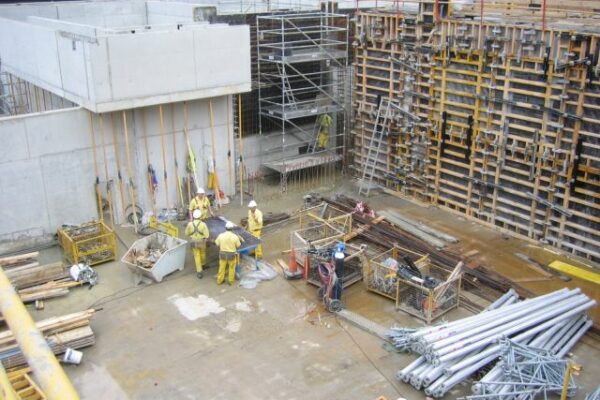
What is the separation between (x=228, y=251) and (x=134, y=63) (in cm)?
594

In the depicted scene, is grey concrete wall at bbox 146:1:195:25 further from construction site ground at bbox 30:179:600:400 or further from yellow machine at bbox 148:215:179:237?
construction site ground at bbox 30:179:600:400

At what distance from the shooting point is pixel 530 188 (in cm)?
1653

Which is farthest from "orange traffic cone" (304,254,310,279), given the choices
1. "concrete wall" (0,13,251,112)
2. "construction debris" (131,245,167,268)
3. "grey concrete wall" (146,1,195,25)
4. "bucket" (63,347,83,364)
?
"grey concrete wall" (146,1,195,25)

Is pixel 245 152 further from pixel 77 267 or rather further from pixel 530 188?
pixel 530 188

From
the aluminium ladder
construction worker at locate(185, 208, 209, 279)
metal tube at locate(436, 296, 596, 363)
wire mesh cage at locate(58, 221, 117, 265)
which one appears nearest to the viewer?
metal tube at locate(436, 296, 596, 363)

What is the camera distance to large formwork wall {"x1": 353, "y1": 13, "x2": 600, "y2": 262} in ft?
49.2

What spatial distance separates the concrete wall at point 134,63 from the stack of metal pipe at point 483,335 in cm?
935

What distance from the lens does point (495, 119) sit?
16.9m

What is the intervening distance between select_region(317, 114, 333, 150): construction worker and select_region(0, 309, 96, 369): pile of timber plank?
11166 millimetres

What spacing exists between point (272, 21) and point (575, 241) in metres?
11.8

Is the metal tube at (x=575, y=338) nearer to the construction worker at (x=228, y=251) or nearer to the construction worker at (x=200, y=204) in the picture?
the construction worker at (x=228, y=251)

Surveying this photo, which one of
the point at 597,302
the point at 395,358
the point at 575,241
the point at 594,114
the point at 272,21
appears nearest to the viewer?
the point at 395,358

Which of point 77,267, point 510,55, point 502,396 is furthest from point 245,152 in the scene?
point 502,396

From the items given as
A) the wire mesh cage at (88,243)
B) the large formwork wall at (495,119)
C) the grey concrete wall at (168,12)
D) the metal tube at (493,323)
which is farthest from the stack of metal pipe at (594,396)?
the grey concrete wall at (168,12)
